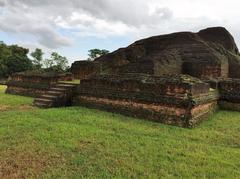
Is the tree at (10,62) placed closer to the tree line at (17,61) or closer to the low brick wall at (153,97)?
the tree line at (17,61)

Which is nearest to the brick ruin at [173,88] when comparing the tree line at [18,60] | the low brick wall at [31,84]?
the low brick wall at [31,84]

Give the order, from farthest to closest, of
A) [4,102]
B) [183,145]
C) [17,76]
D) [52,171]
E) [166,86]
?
1. [17,76]
2. [4,102]
3. [166,86]
4. [183,145]
5. [52,171]

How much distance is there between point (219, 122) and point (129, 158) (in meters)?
4.07

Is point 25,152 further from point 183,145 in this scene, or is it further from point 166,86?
point 166,86

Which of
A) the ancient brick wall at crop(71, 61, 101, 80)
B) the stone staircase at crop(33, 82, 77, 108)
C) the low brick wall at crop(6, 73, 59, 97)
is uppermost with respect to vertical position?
the ancient brick wall at crop(71, 61, 101, 80)

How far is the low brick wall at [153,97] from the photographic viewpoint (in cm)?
719

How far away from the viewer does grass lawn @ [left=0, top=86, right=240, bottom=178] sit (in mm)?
4051

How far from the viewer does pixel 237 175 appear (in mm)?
4066

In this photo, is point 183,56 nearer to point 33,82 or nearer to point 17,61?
point 33,82

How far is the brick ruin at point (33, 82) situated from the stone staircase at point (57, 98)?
1877mm

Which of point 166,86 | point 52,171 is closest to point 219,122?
point 166,86

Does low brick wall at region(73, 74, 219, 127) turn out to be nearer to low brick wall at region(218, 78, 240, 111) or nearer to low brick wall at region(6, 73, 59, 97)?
low brick wall at region(218, 78, 240, 111)

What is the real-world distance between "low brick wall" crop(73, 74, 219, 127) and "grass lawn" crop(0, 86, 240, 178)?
43 centimetres

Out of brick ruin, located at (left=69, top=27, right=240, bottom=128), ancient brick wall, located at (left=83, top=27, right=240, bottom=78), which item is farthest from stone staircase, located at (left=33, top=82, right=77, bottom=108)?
ancient brick wall, located at (left=83, top=27, right=240, bottom=78)
